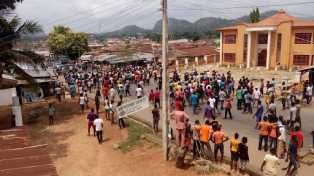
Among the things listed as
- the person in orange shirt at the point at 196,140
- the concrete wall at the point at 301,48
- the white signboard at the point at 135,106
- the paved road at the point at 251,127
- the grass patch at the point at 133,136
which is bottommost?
the grass patch at the point at 133,136

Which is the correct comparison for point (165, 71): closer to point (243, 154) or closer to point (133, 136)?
point (243, 154)

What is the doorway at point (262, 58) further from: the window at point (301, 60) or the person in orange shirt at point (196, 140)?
the person in orange shirt at point (196, 140)

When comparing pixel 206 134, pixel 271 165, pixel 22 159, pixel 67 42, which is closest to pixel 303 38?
pixel 206 134

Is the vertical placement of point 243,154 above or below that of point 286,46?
below

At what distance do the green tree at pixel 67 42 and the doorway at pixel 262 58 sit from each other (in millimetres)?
32748

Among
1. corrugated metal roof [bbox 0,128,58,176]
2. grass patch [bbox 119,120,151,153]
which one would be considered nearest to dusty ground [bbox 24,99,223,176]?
grass patch [bbox 119,120,151,153]

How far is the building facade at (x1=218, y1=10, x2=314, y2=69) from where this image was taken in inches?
1469

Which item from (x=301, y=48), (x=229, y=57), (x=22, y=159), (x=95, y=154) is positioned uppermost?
(x=301, y=48)

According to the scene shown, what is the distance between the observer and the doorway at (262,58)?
4172 centimetres

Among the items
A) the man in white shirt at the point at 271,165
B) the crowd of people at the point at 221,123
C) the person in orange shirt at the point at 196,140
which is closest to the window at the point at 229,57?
the crowd of people at the point at 221,123

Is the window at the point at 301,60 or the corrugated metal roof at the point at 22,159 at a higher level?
the window at the point at 301,60

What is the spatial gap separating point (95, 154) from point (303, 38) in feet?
93.2

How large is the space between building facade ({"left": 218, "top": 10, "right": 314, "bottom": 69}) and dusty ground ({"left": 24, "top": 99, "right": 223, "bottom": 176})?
25187 mm

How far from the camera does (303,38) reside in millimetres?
37375
